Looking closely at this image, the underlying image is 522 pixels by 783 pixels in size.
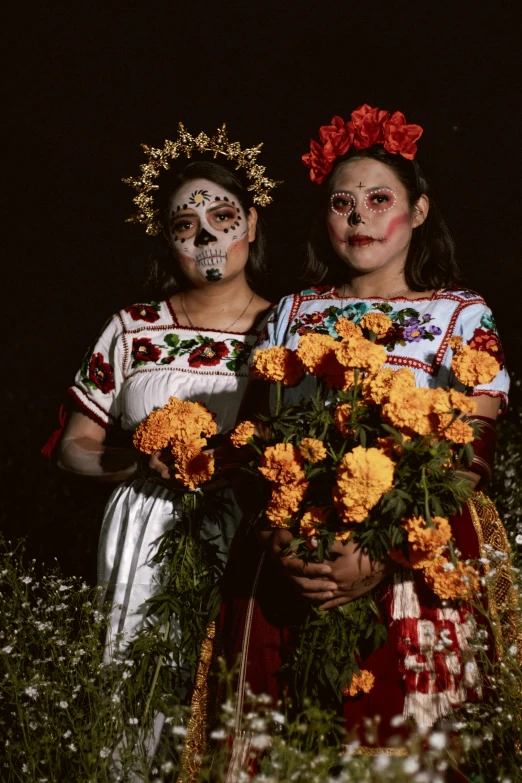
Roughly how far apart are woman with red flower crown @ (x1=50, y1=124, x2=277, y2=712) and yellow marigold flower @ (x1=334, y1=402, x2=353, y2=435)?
0.72 m

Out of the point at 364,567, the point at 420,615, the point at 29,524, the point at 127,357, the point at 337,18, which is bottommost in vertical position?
the point at 29,524

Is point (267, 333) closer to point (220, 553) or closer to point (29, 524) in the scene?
point (220, 553)

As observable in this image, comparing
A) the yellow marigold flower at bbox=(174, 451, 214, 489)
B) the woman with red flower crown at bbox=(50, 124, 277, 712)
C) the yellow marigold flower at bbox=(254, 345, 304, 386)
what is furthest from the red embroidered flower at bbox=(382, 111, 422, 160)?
the yellow marigold flower at bbox=(174, 451, 214, 489)

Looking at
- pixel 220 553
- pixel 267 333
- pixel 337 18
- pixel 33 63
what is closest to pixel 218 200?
pixel 267 333

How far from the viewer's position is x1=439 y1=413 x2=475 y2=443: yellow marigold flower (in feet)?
6.14

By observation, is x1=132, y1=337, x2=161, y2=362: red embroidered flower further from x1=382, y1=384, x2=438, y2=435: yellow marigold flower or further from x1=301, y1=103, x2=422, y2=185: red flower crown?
x1=382, y1=384, x2=438, y2=435: yellow marigold flower

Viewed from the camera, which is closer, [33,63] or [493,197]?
[493,197]

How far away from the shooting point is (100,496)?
4.30 metres

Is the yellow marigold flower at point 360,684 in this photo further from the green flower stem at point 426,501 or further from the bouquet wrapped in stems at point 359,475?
the green flower stem at point 426,501

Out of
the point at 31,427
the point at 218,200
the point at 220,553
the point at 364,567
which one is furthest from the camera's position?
the point at 31,427

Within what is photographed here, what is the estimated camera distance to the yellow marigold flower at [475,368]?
1964mm

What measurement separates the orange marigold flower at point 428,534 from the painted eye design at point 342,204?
1019 millimetres

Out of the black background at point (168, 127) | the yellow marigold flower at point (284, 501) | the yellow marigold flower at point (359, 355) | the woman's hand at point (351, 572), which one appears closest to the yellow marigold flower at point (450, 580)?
the woman's hand at point (351, 572)

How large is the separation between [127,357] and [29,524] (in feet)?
5.17
